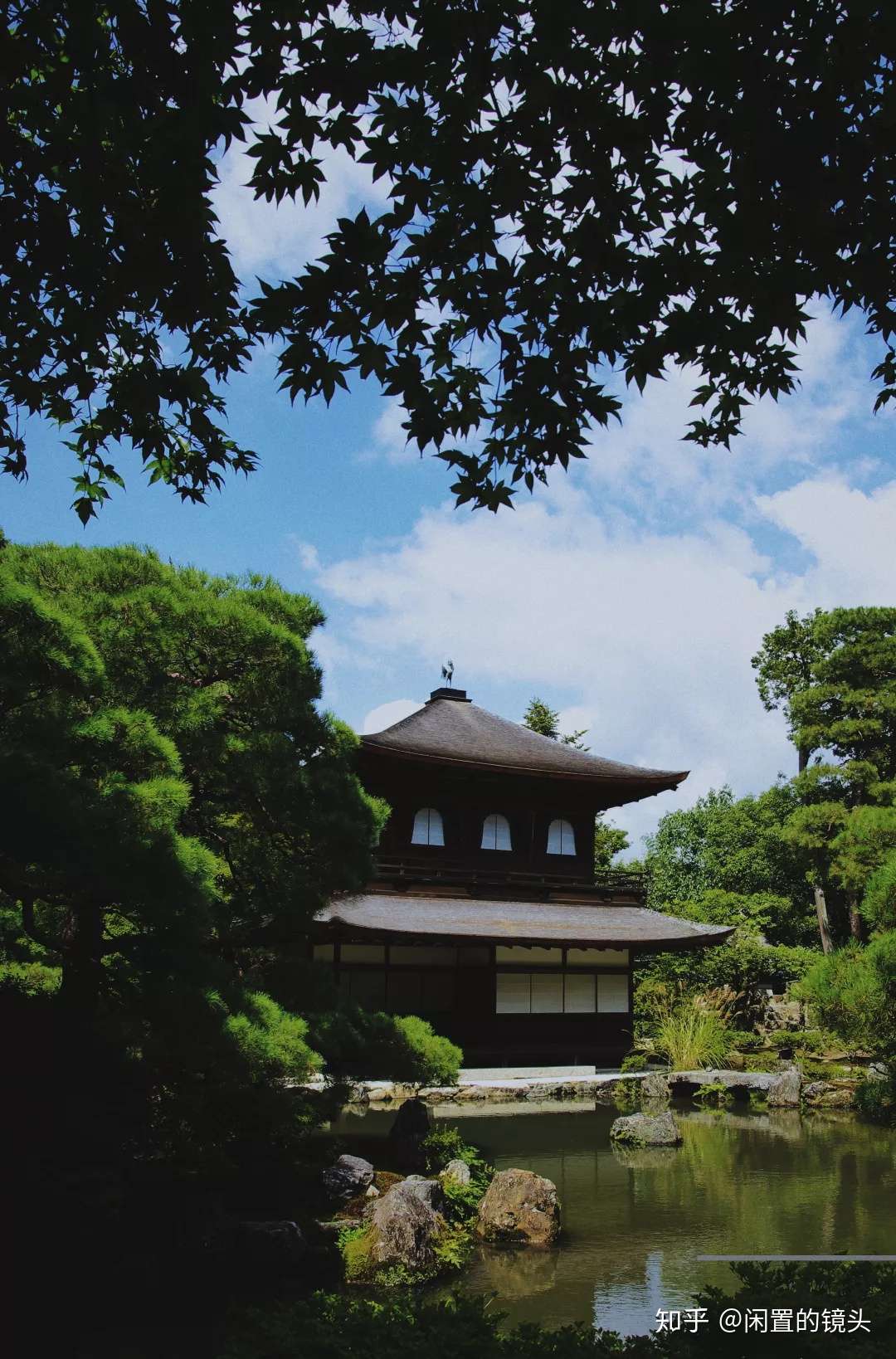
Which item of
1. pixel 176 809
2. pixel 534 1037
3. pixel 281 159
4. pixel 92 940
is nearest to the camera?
pixel 281 159

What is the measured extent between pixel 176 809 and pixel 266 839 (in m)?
2.68

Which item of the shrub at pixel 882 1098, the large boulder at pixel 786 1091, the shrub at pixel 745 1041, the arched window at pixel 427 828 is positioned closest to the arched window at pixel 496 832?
the arched window at pixel 427 828

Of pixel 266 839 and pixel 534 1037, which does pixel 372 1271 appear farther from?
pixel 534 1037


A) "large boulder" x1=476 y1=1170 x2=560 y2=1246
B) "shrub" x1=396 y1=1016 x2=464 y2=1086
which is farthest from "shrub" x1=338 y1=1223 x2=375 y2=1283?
"shrub" x1=396 y1=1016 x2=464 y2=1086

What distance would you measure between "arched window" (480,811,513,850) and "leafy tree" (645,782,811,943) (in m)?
7.75

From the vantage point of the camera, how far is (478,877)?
2002cm

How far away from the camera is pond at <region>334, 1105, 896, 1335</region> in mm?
6902

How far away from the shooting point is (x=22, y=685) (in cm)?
666

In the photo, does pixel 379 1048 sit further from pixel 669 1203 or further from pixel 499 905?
pixel 499 905

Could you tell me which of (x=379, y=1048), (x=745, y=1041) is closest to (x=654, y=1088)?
(x=745, y=1041)

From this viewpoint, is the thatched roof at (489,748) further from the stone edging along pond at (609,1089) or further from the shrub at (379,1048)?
the shrub at (379,1048)

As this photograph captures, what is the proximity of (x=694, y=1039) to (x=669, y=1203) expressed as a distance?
10.3 metres

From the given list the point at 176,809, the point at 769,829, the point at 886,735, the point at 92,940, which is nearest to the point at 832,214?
the point at 176,809

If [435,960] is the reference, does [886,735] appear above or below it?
above
